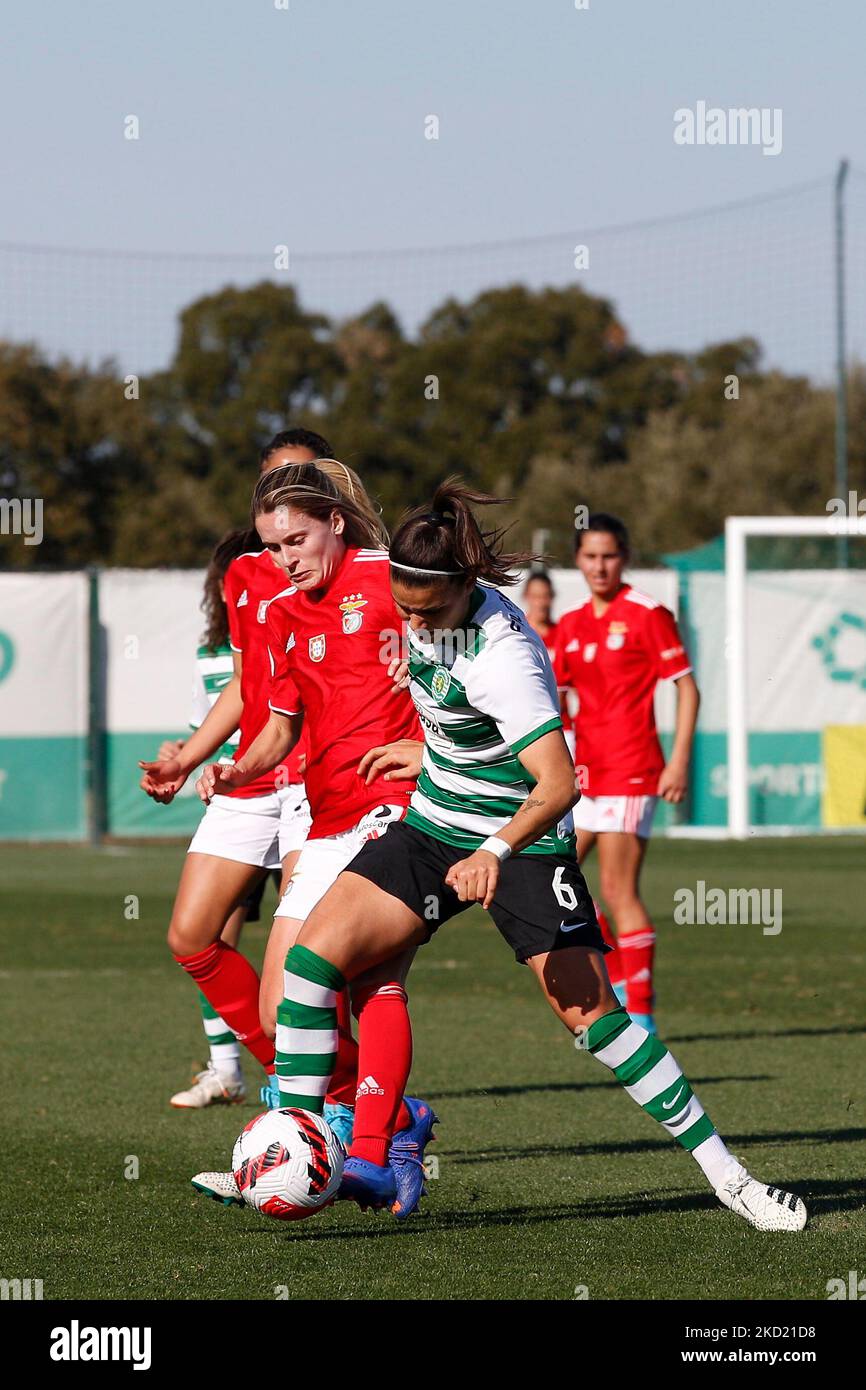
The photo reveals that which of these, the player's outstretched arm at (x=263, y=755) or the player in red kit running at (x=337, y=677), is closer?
the player in red kit running at (x=337, y=677)

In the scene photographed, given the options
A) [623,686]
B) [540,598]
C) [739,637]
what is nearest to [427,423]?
[739,637]

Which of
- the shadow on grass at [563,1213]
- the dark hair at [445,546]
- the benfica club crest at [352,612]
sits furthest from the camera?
the benfica club crest at [352,612]

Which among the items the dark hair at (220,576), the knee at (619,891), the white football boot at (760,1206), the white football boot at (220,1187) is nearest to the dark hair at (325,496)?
the dark hair at (220,576)

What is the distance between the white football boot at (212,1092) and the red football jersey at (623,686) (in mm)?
2453

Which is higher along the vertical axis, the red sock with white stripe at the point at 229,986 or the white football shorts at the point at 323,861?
the white football shorts at the point at 323,861

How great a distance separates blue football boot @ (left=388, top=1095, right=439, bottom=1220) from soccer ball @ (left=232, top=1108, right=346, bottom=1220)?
0.35 meters

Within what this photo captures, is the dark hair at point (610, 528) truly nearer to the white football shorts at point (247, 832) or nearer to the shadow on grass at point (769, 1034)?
the shadow on grass at point (769, 1034)

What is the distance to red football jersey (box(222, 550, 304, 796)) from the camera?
674 centimetres

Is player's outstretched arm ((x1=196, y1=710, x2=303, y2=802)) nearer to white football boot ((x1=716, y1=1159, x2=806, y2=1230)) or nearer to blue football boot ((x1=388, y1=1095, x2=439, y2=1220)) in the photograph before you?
blue football boot ((x1=388, y1=1095, x2=439, y2=1220))

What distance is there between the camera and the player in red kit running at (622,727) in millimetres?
9398

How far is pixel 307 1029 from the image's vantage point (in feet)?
18.1

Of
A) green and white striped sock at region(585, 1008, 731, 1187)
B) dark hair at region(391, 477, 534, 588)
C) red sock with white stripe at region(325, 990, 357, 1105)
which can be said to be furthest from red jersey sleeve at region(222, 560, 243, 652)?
green and white striped sock at region(585, 1008, 731, 1187)

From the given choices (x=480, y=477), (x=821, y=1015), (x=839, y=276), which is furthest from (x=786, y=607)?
(x=480, y=477)
